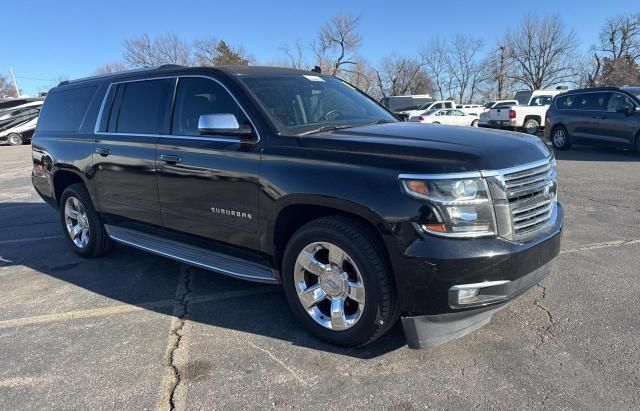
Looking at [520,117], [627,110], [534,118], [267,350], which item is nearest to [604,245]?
[267,350]

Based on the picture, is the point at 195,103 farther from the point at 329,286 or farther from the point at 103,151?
the point at 329,286

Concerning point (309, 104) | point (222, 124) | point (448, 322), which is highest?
point (309, 104)

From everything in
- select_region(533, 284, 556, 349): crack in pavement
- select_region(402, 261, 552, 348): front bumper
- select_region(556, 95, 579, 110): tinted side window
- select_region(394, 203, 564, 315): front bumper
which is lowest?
select_region(533, 284, 556, 349): crack in pavement

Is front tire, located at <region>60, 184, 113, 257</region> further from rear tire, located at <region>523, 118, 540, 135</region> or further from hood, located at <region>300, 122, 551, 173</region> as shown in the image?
rear tire, located at <region>523, 118, 540, 135</region>

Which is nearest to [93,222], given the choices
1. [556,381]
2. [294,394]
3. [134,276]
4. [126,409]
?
[134,276]

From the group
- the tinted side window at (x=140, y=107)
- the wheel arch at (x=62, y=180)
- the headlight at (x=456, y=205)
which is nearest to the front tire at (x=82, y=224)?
the wheel arch at (x=62, y=180)

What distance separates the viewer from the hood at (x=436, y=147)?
105 inches

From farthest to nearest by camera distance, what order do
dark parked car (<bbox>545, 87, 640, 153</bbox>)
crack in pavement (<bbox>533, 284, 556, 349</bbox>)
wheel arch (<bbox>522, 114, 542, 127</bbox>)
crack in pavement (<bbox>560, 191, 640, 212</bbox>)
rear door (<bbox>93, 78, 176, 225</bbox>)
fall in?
wheel arch (<bbox>522, 114, 542, 127</bbox>), dark parked car (<bbox>545, 87, 640, 153</bbox>), crack in pavement (<bbox>560, 191, 640, 212</bbox>), rear door (<bbox>93, 78, 176, 225</bbox>), crack in pavement (<bbox>533, 284, 556, 349</bbox>)

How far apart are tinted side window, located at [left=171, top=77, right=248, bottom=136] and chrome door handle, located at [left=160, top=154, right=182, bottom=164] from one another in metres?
0.21

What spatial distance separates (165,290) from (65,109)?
2.73 metres

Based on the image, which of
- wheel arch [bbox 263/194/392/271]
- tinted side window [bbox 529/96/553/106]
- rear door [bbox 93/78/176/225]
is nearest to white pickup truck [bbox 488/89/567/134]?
tinted side window [bbox 529/96/553/106]

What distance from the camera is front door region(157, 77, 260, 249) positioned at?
3.43m

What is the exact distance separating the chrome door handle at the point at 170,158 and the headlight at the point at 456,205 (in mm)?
2112

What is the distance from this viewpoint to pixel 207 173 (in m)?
3.63
